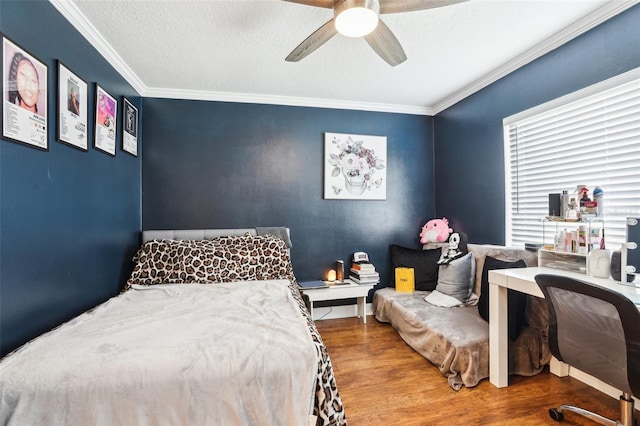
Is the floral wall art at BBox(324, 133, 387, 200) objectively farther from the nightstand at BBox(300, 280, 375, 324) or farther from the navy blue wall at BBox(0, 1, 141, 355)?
the navy blue wall at BBox(0, 1, 141, 355)

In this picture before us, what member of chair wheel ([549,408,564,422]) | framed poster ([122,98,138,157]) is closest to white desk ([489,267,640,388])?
chair wheel ([549,408,564,422])

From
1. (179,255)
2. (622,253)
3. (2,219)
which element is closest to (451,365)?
(622,253)

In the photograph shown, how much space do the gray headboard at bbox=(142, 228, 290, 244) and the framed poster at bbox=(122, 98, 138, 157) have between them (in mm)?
806

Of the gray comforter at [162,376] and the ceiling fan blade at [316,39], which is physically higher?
the ceiling fan blade at [316,39]

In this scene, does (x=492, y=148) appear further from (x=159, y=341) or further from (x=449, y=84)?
(x=159, y=341)

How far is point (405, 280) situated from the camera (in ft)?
10.8

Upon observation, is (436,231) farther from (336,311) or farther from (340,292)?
(336,311)

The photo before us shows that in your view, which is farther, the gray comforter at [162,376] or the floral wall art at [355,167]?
the floral wall art at [355,167]

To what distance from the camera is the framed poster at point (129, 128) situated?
2.66m

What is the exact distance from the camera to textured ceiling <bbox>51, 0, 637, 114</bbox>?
189 centimetres

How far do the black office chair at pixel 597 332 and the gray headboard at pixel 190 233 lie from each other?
2.57 meters

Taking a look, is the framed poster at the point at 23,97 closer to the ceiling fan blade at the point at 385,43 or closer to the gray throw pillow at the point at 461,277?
the ceiling fan blade at the point at 385,43

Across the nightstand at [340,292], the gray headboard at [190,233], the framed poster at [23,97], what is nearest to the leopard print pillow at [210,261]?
the gray headboard at [190,233]

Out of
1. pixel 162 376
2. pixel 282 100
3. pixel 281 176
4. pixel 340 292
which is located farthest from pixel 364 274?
pixel 162 376
